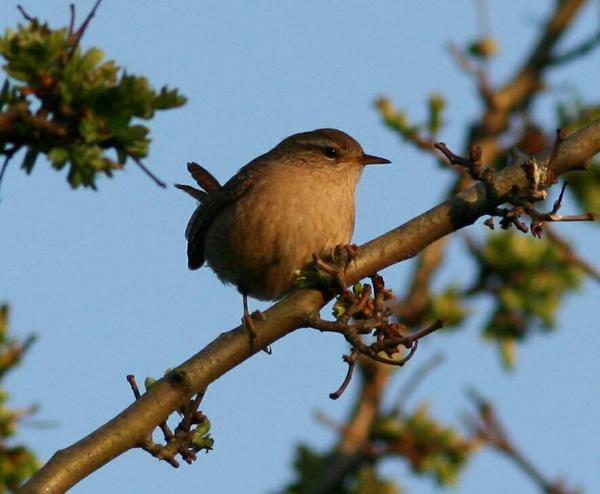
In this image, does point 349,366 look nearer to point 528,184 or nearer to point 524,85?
point 528,184

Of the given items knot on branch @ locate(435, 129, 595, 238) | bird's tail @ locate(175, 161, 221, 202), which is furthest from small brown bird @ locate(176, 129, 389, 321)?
knot on branch @ locate(435, 129, 595, 238)

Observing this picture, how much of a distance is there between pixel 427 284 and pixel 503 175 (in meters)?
8.78

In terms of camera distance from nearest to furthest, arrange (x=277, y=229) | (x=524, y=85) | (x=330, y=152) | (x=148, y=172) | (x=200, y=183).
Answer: (x=148, y=172), (x=277, y=229), (x=330, y=152), (x=200, y=183), (x=524, y=85)

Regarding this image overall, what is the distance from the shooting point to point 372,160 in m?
7.54

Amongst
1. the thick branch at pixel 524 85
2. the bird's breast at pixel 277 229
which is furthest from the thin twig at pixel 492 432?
the thick branch at pixel 524 85

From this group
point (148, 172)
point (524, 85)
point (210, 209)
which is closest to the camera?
point (148, 172)

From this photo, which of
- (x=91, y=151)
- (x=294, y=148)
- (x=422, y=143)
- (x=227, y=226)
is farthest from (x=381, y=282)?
(x=422, y=143)

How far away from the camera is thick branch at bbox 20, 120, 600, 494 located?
374 centimetres

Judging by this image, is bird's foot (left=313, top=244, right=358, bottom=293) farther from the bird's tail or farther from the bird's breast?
the bird's tail

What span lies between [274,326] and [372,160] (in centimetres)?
340

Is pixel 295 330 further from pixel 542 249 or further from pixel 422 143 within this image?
pixel 542 249

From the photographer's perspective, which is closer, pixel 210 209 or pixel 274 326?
pixel 274 326

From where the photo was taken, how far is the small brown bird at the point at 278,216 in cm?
644

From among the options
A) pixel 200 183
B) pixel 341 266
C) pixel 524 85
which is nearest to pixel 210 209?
pixel 200 183
